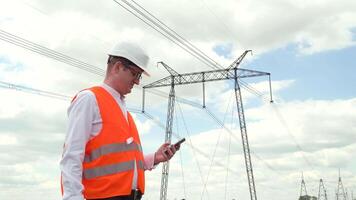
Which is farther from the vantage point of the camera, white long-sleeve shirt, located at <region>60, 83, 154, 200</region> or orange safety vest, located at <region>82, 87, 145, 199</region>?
orange safety vest, located at <region>82, 87, 145, 199</region>

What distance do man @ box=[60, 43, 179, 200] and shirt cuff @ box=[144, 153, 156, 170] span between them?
18.5 inches

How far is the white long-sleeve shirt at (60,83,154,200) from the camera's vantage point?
439 centimetres

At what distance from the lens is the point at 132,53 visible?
509 cm

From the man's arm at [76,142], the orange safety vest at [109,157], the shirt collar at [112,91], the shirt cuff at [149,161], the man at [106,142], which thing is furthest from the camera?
the shirt cuff at [149,161]

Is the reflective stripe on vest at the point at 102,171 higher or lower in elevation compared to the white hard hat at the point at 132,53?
lower

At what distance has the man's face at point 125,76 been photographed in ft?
16.6

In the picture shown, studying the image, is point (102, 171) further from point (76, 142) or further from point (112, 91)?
point (112, 91)

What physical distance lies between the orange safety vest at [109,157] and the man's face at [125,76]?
0.16 metres

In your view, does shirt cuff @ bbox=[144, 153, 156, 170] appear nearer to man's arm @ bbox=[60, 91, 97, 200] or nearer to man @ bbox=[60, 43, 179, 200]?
man @ bbox=[60, 43, 179, 200]

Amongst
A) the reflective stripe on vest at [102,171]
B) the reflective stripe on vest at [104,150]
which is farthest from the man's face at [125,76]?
the reflective stripe on vest at [102,171]

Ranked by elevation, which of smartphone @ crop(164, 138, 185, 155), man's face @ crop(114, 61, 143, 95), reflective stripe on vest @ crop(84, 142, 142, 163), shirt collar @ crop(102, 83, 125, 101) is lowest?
reflective stripe on vest @ crop(84, 142, 142, 163)

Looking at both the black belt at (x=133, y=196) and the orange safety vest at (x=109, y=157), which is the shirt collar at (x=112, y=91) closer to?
the orange safety vest at (x=109, y=157)

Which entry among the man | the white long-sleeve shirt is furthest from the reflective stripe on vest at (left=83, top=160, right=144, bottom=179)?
the white long-sleeve shirt

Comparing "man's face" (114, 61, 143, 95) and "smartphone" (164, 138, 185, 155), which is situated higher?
"man's face" (114, 61, 143, 95)
